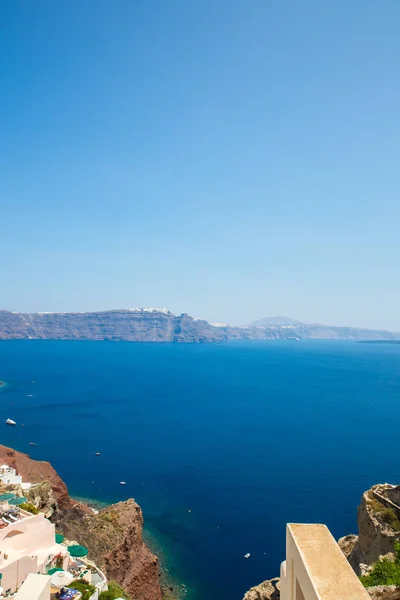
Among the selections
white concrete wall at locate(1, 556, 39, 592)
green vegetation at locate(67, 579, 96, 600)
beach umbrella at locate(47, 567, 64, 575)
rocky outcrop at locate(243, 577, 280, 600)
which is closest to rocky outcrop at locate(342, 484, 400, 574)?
rocky outcrop at locate(243, 577, 280, 600)

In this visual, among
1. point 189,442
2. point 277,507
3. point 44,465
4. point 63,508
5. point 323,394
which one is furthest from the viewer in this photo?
point 323,394

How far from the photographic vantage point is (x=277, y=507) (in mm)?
54406

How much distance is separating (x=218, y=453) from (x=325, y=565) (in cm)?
7375

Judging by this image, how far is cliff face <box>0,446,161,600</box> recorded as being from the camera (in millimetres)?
34125

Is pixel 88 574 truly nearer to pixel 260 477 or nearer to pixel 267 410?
pixel 260 477

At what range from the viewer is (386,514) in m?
27.9

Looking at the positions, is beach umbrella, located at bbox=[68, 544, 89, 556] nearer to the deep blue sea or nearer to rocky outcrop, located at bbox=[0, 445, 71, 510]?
the deep blue sea

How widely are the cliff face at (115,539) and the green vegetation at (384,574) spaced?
21.7 metres

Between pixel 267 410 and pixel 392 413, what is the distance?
31.7m

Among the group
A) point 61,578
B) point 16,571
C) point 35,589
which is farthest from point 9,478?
point 35,589

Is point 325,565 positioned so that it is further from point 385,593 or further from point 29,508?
point 29,508

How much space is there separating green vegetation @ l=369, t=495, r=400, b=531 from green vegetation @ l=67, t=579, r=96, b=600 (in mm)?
19957

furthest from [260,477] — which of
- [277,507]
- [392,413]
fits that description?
[392,413]

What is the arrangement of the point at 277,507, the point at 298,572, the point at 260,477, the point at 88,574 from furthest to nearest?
the point at 260,477
the point at 277,507
the point at 88,574
the point at 298,572
